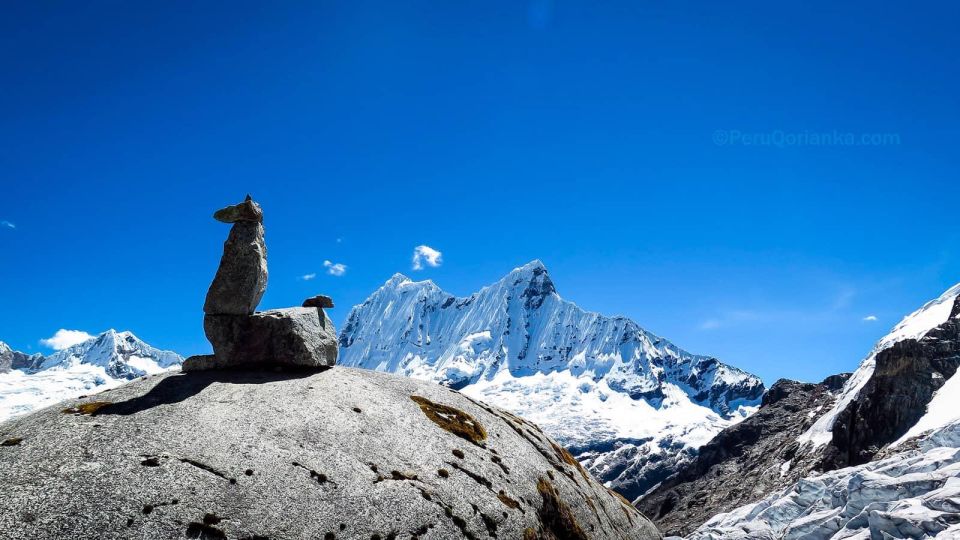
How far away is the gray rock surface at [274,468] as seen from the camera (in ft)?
60.8

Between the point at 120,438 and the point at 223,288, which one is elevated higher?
the point at 223,288

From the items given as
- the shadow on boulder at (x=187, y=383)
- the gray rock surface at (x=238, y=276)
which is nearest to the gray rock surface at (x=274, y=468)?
the shadow on boulder at (x=187, y=383)

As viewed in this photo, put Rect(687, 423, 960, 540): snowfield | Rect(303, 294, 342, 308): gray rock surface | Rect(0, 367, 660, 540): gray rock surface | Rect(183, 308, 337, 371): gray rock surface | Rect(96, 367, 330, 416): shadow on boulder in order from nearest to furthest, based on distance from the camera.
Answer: Rect(0, 367, 660, 540): gray rock surface < Rect(96, 367, 330, 416): shadow on boulder < Rect(183, 308, 337, 371): gray rock surface < Rect(303, 294, 342, 308): gray rock surface < Rect(687, 423, 960, 540): snowfield

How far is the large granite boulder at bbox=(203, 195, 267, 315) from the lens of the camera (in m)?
28.6

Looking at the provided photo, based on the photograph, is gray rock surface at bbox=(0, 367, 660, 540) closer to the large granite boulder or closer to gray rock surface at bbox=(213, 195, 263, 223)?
the large granite boulder

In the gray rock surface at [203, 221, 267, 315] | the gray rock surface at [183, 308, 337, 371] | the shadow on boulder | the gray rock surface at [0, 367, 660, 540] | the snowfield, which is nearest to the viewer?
the gray rock surface at [0, 367, 660, 540]

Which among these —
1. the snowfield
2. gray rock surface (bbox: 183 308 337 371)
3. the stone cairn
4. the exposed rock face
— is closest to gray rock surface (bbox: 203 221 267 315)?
the stone cairn

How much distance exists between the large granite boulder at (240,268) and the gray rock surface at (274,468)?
9.91ft

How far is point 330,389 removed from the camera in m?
27.8

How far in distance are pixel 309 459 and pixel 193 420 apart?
14.3 feet

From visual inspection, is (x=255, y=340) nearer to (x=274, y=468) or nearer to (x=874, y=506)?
(x=274, y=468)

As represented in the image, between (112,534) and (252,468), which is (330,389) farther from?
(112,534)

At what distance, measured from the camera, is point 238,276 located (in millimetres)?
28688

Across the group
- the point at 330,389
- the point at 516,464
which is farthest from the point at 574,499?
the point at 330,389
